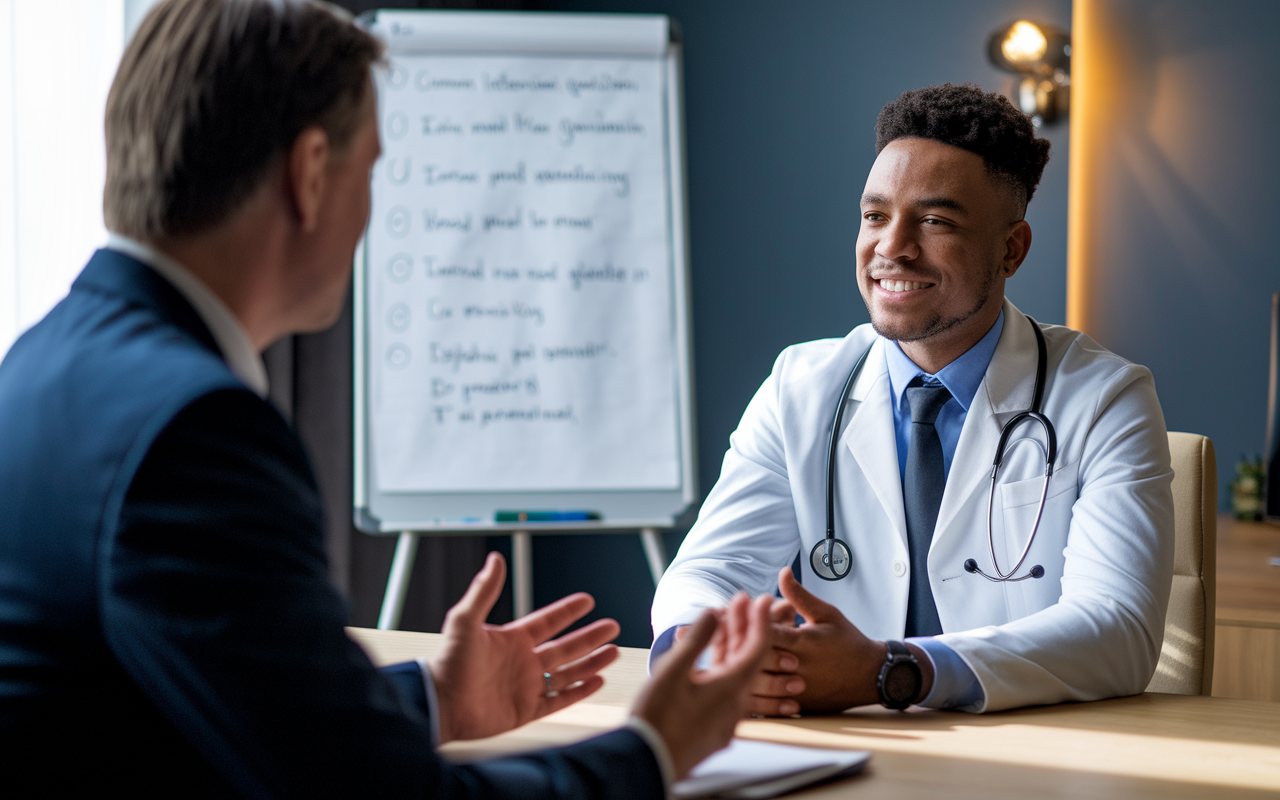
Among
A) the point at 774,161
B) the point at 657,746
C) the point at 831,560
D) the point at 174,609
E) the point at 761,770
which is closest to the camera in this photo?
the point at 174,609

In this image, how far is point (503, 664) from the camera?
42.2 inches

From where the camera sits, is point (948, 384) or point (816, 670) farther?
point (948, 384)

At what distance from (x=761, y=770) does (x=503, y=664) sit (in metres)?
0.31

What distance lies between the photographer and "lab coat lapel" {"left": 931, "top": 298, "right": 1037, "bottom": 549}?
5.20ft

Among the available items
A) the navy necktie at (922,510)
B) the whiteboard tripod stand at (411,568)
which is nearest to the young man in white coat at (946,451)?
the navy necktie at (922,510)

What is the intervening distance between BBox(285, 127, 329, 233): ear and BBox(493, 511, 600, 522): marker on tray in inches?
70.7

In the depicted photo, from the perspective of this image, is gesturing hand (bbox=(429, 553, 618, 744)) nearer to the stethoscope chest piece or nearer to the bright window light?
the stethoscope chest piece

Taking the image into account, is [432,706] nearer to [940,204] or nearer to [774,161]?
[940,204]

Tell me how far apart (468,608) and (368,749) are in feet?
1.37

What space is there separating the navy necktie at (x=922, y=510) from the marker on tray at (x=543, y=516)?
3.56 feet

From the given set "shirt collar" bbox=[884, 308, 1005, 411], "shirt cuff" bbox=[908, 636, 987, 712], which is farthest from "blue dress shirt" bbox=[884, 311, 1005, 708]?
"shirt cuff" bbox=[908, 636, 987, 712]

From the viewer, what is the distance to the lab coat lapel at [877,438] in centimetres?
165

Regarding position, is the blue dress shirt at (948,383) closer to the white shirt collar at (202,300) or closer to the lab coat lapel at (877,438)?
the lab coat lapel at (877,438)

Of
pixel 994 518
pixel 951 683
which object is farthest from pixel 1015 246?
pixel 951 683
